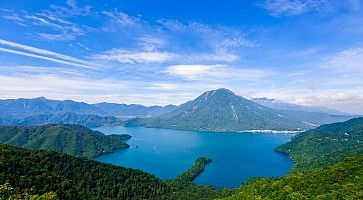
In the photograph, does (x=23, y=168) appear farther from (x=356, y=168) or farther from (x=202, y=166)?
(x=202, y=166)

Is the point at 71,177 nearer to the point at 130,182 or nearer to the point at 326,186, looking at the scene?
the point at 130,182

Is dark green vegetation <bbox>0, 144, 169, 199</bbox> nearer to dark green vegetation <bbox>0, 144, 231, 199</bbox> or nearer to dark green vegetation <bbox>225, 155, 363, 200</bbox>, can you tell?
dark green vegetation <bbox>0, 144, 231, 199</bbox>

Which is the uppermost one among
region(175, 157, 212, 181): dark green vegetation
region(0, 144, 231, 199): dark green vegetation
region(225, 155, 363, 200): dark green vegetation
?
region(225, 155, 363, 200): dark green vegetation

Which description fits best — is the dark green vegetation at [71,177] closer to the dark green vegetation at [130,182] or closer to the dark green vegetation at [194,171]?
the dark green vegetation at [130,182]

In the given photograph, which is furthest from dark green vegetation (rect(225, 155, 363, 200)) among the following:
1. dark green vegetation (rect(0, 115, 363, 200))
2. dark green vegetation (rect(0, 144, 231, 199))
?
dark green vegetation (rect(0, 144, 231, 199))

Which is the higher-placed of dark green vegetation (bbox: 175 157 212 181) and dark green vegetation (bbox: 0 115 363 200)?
dark green vegetation (bbox: 0 115 363 200)

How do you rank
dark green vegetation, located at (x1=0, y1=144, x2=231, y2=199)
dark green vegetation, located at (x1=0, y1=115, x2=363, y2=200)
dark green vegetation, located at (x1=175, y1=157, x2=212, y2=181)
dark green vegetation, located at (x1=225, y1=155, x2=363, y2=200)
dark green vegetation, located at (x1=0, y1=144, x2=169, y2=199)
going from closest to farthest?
dark green vegetation, located at (x1=225, y1=155, x2=363, y2=200), dark green vegetation, located at (x1=0, y1=115, x2=363, y2=200), dark green vegetation, located at (x1=0, y1=144, x2=169, y2=199), dark green vegetation, located at (x1=0, y1=144, x2=231, y2=199), dark green vegetation, located at (x1=175, y1=157, x2=212, y2=181)
